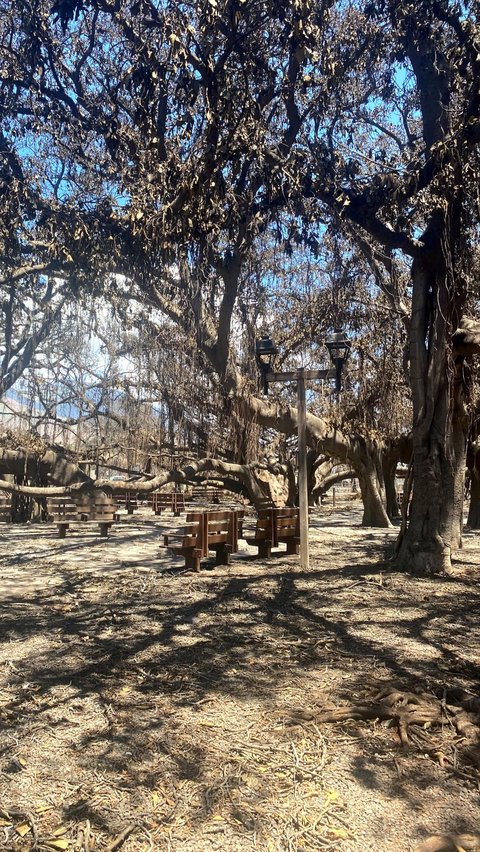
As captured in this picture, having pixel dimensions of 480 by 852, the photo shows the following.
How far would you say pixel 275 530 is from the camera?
962 centimetres

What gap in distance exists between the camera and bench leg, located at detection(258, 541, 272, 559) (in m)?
9.68

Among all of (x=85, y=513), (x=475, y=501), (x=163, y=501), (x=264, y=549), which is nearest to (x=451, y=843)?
(x=264, y=549)

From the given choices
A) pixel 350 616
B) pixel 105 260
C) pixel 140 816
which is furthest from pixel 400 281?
pixel 140 816

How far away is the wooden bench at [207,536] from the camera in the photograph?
841cm

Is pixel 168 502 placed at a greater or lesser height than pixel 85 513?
greater

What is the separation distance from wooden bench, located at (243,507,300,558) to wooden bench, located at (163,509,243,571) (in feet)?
1.16

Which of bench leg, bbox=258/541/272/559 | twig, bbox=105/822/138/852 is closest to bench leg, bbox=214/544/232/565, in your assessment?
bench leg, bbox=258/541/272/559

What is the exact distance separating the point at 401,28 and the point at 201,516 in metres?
6.36

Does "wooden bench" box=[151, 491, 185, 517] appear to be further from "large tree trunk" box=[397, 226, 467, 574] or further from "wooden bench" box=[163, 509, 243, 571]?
"large tree trunk" box=[397, 226, 467, 574]

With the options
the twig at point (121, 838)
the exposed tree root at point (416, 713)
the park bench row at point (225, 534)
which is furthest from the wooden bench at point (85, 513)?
the twig at point (121, 838)

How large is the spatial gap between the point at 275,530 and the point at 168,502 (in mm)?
12674

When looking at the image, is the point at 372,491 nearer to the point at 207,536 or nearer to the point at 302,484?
the point at 302,484

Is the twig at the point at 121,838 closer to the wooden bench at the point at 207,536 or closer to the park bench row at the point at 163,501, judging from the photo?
the wooden bench at the point at 207,536

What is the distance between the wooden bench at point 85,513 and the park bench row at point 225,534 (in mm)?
4283
